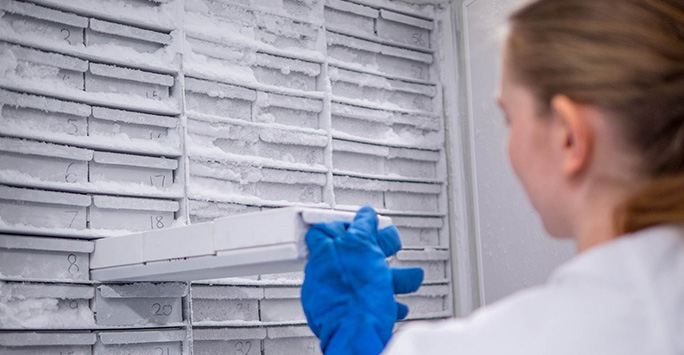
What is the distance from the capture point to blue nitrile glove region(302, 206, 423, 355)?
3.92 feet

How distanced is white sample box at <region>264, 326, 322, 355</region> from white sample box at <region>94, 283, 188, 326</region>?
27 centimetres

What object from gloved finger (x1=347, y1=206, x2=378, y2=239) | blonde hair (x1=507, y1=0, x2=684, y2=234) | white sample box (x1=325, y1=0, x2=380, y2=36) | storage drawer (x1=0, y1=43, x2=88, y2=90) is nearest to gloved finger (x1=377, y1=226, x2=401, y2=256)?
gloved finger (x1=347, y1=206, x2=378, y2=239)

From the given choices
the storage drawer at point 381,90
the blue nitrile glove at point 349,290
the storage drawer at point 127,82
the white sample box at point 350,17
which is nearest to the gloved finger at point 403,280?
the blue nitrile glove at point 349,290

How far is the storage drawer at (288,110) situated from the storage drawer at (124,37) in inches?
12.6

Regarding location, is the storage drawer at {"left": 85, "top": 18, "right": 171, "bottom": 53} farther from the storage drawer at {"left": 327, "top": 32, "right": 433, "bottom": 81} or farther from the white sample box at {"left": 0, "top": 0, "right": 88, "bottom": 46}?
the storage drawer at {"left": 327, "top": 32, "right": 433, "bottom": 81}

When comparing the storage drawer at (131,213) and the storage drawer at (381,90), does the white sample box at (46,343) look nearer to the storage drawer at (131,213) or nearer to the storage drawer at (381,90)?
the storage drawer at (131,213)

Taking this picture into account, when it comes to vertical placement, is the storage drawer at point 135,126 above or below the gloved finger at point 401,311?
above

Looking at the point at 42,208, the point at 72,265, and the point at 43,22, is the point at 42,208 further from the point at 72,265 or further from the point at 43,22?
the point at 43,22

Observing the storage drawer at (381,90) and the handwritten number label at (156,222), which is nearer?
the handwritten number label at (156,222)

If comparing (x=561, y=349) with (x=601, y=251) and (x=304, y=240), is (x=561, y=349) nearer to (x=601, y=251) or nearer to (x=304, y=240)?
(x=601, y=251)

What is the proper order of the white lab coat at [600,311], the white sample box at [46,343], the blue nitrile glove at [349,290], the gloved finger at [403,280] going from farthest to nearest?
1. the white sample box at [46,343]
2. the gloved finger at [403,280]
3. the blue nitrile glove at [349,290]
4. the white lab coat at [600,311]

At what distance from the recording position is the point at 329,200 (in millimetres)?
2141

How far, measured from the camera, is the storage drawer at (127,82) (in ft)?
5.98

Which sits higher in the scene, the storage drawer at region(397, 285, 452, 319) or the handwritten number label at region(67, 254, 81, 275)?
the handwritten number label at region(67, 254, 81, 275)
